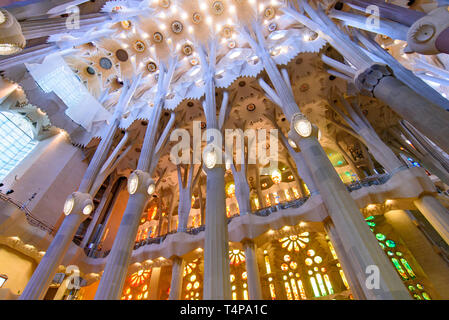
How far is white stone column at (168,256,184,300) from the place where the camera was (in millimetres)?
9344

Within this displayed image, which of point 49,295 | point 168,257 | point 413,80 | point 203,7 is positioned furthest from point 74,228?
point 203,7

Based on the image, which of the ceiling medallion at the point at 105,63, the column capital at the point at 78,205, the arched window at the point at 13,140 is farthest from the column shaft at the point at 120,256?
the ceiling medallion at the point at 105,63

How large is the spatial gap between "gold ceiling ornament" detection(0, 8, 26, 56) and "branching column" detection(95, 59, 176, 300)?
190 inches

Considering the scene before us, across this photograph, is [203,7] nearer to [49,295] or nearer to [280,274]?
[280,274]

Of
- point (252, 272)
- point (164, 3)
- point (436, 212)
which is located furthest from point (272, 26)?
point (252, 272)

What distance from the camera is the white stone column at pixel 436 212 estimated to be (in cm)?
742

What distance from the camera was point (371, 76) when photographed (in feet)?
20.1

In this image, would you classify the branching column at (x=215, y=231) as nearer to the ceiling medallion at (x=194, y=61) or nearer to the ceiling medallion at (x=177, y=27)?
the ceiling medallion at (x=194, y=61)

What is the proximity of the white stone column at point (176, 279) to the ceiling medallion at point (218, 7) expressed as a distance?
14.2m

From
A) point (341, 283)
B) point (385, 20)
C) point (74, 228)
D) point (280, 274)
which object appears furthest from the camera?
point (280, 274)

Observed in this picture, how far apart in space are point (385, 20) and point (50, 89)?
1709cm

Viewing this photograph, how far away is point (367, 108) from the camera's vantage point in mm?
13727

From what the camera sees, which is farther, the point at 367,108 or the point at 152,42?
the point at 152,42

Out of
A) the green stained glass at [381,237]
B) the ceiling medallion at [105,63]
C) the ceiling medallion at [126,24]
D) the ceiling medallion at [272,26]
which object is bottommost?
the green stained glass at [381,237]
